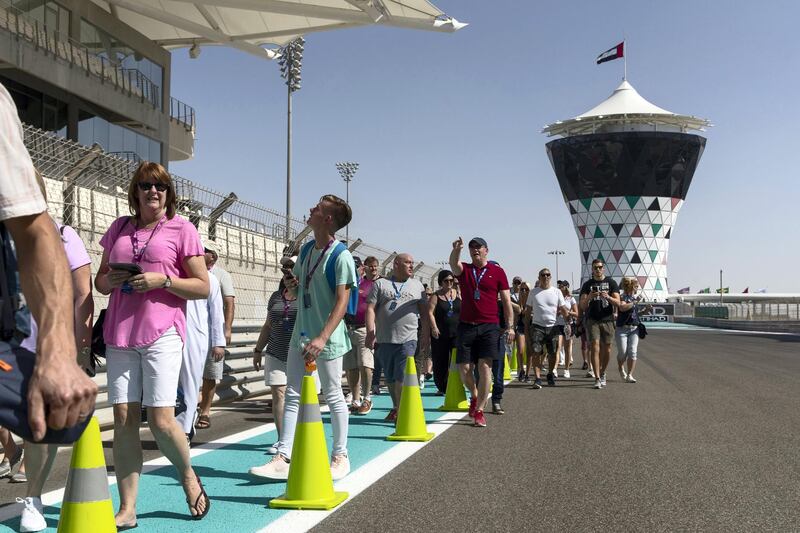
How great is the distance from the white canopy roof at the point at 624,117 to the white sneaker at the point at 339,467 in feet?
337

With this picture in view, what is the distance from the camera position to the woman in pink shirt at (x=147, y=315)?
14.3 feet

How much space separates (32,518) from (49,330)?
3021mm

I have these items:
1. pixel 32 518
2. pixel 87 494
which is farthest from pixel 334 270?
pixel 87 494

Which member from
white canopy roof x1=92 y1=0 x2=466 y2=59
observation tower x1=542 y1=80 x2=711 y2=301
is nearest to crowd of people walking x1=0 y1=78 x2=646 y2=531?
white canopy roof x1=92 y1=0 x2=466 y2=59

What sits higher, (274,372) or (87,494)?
(274,372)

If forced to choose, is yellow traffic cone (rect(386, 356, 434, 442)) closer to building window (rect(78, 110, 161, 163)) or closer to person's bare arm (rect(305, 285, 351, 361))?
person's bare arm (rect(305, 285, 351, 361))

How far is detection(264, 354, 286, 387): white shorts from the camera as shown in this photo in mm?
7207

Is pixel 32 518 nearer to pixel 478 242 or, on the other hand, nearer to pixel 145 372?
pixel 145 372

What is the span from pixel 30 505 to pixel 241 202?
35.6ft

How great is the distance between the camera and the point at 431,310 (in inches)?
416

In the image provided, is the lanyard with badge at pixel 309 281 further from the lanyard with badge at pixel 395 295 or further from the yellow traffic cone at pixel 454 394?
the yellow traffic cone at pixel 454 394

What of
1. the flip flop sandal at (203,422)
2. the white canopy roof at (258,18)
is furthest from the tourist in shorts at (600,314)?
the white canopy roof at (258,18)

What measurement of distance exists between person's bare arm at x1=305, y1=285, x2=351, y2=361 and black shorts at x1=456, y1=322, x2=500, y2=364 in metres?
3.60

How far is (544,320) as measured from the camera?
1363 cm
